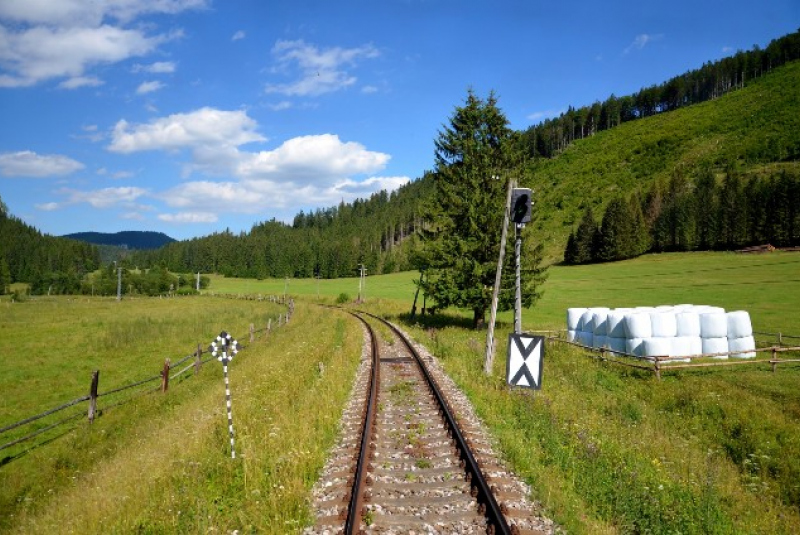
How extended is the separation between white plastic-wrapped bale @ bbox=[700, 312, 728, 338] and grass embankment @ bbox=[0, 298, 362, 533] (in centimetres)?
1621

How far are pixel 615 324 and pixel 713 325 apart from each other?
419 centimetres

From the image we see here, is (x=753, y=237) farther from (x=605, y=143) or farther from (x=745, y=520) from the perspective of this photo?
(x=605, y=143)

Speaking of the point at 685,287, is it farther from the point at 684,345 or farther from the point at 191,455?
the point at 191,455

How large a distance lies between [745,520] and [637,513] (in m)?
3.16

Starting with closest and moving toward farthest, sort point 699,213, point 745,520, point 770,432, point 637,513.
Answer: point 637,513 → point 745,520 → point 770,432 → point 699,213

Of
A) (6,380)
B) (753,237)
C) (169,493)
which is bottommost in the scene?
(6,380)

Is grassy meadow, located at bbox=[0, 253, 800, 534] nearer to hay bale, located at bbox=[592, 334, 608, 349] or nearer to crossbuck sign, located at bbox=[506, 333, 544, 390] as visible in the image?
crossbuck sign, located at bbox=[506, 333, 544, 390]

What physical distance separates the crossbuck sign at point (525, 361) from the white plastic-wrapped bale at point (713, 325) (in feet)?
53.0

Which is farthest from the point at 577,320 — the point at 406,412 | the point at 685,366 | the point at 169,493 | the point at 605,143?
the point at 605,143

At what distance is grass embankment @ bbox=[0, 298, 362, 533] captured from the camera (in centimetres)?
660

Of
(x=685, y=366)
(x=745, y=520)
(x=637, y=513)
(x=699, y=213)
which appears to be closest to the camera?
(x=637, y=513)

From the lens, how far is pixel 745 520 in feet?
27.1

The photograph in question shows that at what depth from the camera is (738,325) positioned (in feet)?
74.8

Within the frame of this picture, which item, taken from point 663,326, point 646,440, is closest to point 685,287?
point 663,326
